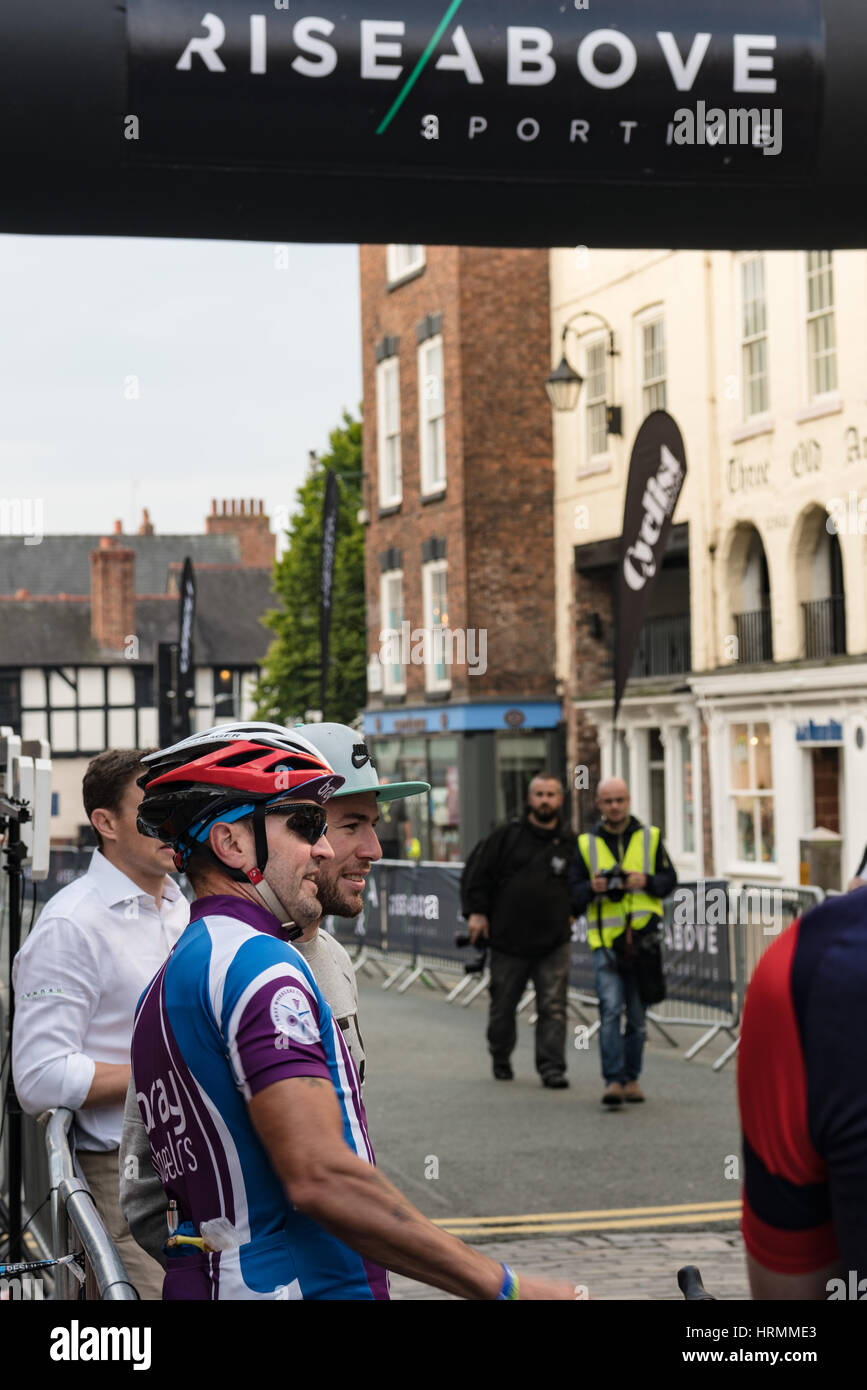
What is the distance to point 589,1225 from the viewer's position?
311 inches

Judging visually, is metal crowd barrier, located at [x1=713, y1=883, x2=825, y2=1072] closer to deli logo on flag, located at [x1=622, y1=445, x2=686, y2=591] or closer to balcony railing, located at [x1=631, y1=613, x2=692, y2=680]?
deli logo on flag, located at [x1=622, y1=445, x2=686, y2=591]

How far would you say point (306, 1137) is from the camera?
2385 mm

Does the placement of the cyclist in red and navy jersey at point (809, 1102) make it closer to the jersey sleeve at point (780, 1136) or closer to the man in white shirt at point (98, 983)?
the jersey sleeve at point (780, 1136)

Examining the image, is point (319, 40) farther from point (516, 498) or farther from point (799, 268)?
point (516, 498)

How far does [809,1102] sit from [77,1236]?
192 cm

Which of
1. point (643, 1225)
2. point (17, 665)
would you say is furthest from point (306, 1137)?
point (17, 665)

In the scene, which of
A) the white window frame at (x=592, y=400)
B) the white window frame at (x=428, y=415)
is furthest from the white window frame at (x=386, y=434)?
the white window frame at (x=592, y=400)

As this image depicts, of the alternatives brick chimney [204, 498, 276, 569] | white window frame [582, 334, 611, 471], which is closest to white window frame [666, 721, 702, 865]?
white window frame [582, 334, 611, 471]

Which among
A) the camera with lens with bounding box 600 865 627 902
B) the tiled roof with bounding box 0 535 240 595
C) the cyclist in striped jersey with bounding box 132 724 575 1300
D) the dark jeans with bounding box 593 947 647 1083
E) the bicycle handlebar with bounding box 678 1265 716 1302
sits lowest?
the dark jeans with bounding box 593 947 647 1083

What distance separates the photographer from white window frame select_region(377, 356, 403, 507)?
34.6m

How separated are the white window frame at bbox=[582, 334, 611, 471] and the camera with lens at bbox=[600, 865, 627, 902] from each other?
753 inches

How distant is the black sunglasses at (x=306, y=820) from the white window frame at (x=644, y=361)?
25684 millimetres

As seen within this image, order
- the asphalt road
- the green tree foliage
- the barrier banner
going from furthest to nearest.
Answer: the green tree foliage
the barrier banner
the asphalt road
